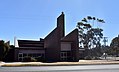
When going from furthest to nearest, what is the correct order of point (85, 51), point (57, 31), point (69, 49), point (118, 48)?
1. point (118, 48)
2. point (85, 51)
3. point (69, 49)
4. point (57, 31)

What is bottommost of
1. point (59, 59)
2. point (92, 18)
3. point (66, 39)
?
point (59, 59)

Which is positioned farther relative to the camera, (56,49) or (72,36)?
(72,36)

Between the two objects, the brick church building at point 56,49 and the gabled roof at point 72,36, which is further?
the gabled roof at point 72,36

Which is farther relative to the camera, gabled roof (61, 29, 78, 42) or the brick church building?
gabled roof (61, 29, 78, 42)

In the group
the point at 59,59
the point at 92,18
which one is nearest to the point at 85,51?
the point at 92,18

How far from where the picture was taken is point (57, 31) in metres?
58.4

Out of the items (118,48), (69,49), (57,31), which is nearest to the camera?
(57,31)

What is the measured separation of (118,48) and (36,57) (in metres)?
40.9

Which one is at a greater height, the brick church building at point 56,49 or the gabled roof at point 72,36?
the gabled roof at point 72,36

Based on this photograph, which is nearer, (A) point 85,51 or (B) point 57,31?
(B) point 57,31

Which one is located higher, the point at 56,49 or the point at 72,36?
the point at 72,36

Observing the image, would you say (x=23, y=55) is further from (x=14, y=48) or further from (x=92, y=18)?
(x=92, y=18)

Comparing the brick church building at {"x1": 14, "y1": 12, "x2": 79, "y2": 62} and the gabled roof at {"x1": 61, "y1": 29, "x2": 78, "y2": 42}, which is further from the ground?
the gabled roof at {"x1": 61, "y1": 29, "x2": 78, "y2": 42}

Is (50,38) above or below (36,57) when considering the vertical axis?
above
